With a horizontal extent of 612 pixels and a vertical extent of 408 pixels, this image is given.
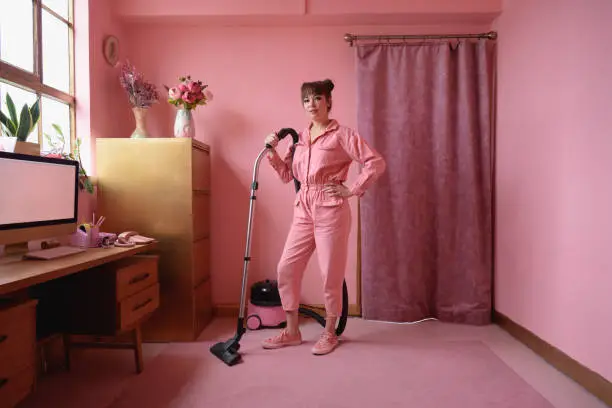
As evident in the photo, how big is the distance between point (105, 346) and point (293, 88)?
213 cm

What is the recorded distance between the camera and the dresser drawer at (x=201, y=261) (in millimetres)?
2592

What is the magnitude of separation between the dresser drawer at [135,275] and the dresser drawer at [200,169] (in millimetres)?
605

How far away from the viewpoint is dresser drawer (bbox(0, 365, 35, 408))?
1.22 metres

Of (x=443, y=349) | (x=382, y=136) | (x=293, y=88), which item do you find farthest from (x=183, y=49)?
(x=443, y=349)

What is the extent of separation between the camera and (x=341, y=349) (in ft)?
7.92

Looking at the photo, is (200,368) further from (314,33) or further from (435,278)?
(314,33)

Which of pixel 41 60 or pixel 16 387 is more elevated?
pixel 41 60

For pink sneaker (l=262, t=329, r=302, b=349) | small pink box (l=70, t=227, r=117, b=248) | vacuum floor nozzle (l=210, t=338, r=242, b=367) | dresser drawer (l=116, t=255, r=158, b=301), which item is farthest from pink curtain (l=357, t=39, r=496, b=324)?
small pink box (l=70, t=227, r=117, b=248)

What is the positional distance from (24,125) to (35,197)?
395 mm

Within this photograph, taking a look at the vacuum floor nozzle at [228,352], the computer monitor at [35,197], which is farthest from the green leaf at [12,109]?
the vacuum floor nozzle at [228,352]

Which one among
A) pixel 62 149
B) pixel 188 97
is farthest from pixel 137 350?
pixel 188 97

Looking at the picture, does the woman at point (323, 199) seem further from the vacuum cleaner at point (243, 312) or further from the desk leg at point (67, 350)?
the desk leg at point (67, 350)

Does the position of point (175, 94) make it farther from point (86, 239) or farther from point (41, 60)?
point (86, 239)

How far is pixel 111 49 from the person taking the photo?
2.78 m
